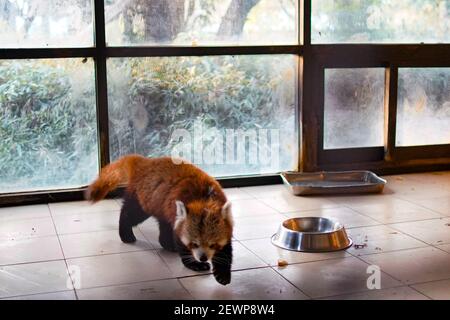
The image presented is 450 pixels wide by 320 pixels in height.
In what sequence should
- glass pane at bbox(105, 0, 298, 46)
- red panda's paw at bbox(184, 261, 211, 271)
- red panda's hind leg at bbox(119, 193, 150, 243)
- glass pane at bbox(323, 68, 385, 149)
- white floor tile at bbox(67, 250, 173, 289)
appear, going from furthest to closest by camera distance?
glass pane at bbox(323, 68, 385, 149) < glass pane at bbox(105, 0, 298, 46) < red panda's hind leg at bbox(119, 193, 150, 243) < red panda's paw at bbox(184, 261, 211, 271) < white floor tile at bbox(67, 250, 173, 289)

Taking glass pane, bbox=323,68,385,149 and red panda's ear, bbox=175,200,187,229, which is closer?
red panda's ear, bbox=175,200,187,229

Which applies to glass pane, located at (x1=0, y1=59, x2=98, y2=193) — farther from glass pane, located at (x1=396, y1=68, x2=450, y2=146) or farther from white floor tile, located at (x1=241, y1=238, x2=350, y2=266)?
glass pane, located at (x1=396, y1=68, x2=450, y2=146)

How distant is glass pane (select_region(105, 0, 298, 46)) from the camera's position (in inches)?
176

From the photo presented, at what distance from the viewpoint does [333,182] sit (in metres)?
4.81

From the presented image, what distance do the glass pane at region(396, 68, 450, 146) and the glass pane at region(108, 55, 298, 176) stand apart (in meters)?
0.92

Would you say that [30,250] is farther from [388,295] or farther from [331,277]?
[388,295]

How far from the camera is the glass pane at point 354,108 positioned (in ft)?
16.5

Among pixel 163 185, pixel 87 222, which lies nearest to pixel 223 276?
pixel 163 185

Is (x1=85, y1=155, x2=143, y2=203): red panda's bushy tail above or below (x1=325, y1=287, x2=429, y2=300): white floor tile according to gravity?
above

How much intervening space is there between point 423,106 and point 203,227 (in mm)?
3028

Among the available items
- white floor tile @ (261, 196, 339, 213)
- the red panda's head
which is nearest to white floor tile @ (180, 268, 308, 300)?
the red panda's head

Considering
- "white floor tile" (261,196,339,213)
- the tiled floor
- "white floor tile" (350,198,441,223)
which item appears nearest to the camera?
the tiled floor

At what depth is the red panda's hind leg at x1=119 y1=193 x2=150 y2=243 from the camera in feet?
11.5

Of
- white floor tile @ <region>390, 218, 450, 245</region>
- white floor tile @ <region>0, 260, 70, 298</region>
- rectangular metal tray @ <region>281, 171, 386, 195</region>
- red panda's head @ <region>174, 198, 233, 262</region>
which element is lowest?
white floor tile @ <region>0, 260, 70, 298</region>
